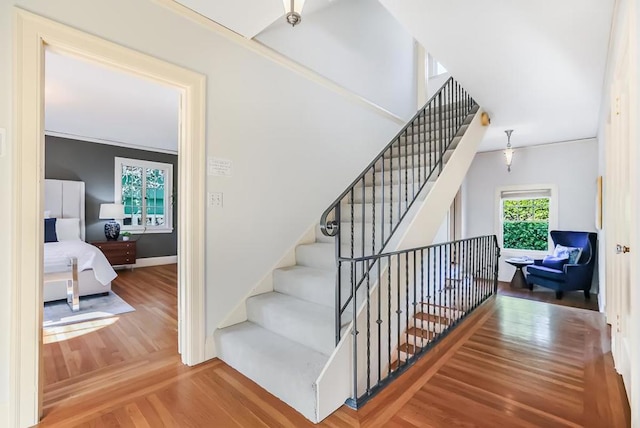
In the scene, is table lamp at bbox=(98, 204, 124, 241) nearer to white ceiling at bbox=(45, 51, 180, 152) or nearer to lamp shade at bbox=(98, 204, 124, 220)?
lamp shade at bbox=(98, 204, 124, 220)

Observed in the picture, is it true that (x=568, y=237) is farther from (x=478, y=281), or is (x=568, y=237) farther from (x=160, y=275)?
(x=160, y=275)

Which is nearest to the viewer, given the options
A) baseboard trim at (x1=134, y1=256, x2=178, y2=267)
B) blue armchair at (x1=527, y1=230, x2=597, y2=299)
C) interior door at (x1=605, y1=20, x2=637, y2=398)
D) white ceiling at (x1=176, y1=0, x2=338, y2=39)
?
interior door at (x1=605, y1=20, x2=637, y2=398)

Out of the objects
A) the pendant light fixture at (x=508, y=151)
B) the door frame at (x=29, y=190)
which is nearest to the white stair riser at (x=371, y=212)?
the door frame at (x=29, y=190)

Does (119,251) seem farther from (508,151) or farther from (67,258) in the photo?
(508,151)

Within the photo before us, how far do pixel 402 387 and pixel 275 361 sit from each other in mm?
846

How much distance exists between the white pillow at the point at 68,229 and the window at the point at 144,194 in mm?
901

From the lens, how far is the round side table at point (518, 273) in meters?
5.39

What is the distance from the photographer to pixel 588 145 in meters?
5.19

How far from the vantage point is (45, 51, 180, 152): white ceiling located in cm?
311

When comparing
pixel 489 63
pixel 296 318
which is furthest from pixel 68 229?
pixel 489 63

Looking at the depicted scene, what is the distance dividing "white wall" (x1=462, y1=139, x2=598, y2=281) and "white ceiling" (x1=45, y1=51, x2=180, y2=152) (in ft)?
18.8

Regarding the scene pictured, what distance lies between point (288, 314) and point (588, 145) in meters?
5.94

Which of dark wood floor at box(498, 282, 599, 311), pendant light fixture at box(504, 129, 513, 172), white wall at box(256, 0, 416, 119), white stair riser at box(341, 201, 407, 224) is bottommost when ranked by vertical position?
dark wood floor at box(498, 282, 599, 311)

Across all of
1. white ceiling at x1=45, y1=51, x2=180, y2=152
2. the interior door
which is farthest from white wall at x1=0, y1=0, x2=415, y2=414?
the interior door
